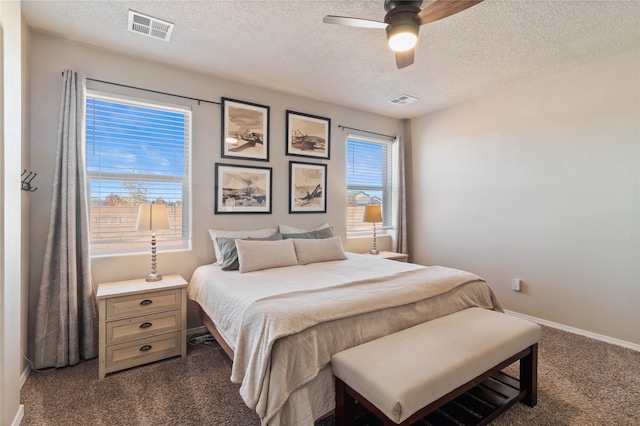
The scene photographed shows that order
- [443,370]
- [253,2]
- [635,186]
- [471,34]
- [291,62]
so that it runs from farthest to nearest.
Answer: [291,62], [635,186], [471,34], [253,2], [443,370]

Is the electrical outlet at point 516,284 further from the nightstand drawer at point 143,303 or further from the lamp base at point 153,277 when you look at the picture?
the lamp base at point 153,277

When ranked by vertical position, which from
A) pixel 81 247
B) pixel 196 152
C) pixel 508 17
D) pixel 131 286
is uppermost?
pixel 508 17

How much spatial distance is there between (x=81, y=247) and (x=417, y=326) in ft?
8.82

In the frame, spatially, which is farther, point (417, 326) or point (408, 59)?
point (408, 59)

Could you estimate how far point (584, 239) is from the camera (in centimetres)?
302

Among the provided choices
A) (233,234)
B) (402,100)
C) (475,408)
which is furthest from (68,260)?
(402,100)

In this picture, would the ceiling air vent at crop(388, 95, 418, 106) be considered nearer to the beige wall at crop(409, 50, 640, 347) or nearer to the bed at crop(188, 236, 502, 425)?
the beige wall at crop(409, 50, 640, 347)

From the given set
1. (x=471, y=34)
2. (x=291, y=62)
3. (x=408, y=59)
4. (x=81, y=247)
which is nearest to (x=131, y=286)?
(x=81, y=247)

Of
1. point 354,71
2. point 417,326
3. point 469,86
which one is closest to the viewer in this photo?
point 417,326

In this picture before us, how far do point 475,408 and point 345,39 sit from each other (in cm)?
280

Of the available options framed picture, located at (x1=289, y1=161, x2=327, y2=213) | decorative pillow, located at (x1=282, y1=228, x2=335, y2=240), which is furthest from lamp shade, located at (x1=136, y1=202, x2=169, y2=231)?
framed picture, located at (x1=289, y1=161, x2=327, y2=213)

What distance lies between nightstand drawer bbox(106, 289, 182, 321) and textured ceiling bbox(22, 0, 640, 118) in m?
2.12

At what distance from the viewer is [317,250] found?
3223 mm

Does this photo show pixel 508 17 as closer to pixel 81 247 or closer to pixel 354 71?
pixel 354 71
